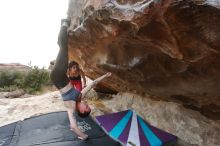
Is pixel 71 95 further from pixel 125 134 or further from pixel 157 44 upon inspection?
pixel 157 44

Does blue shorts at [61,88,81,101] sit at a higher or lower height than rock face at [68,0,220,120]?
lower

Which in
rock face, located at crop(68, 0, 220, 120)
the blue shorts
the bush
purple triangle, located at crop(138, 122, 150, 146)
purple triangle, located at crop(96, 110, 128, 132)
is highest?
rock face, located at crop(68, 0, 220, 120)

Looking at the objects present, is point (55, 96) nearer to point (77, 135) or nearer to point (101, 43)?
Result: point (77, 135)

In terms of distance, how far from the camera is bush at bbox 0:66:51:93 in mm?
13125

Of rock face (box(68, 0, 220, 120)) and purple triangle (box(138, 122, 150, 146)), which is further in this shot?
purple triangle (box(138, 122, 150, 146))

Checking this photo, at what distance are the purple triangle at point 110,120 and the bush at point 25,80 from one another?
20.2ft

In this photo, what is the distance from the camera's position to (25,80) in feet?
44.0

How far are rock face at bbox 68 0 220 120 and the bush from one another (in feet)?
22.5

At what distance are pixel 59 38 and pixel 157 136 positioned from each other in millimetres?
2514

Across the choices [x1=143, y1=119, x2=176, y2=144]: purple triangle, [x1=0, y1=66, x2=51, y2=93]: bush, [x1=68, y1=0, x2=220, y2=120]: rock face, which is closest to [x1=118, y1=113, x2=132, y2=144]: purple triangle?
[x1=143, y1=119, x2=176, y2=144]: purple triangle

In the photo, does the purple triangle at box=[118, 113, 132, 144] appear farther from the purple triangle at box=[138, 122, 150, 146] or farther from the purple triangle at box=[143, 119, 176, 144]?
the purple triangle at box=[143, 119, 176, 144]

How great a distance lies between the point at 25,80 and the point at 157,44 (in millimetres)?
9950

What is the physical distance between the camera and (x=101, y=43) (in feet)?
17.9

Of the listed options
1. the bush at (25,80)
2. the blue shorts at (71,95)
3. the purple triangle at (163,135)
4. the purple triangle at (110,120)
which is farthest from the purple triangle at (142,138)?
the bush at (25,80)
